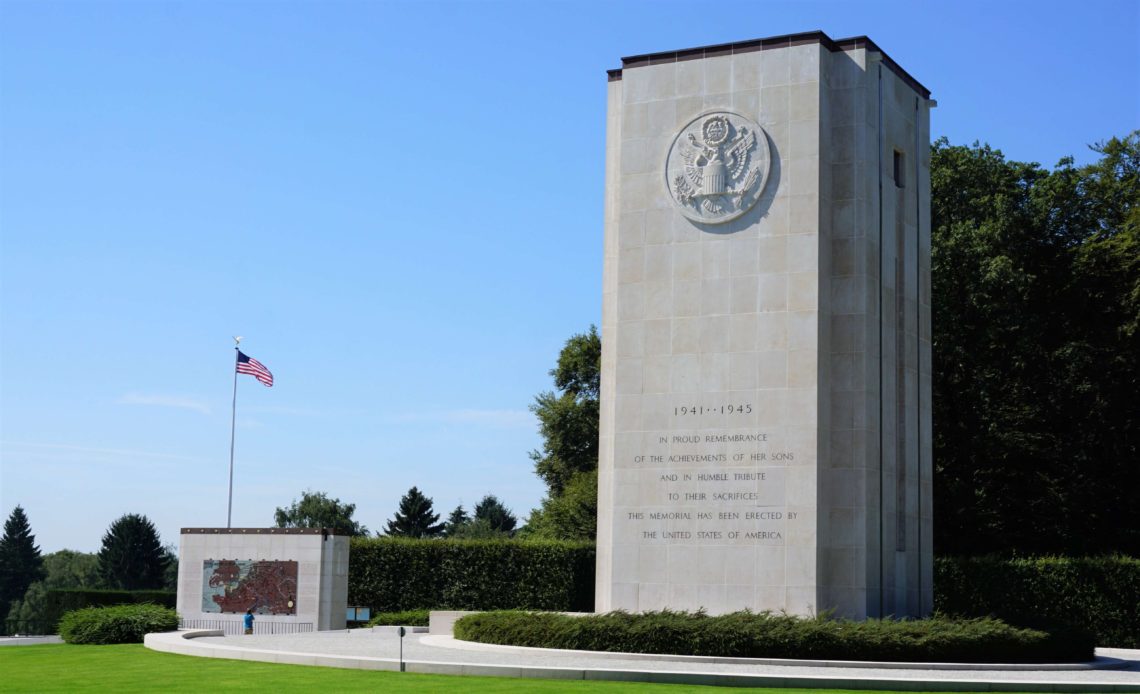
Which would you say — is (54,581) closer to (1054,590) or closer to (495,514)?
(495,514)

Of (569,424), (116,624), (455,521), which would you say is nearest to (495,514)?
(455,521)

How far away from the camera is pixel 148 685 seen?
24156 millimetres

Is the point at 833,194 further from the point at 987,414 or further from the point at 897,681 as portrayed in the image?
the point at 987,414

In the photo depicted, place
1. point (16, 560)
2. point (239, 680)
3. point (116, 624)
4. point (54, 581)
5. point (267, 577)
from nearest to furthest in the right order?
point (239, 680)
point (116, 624)
point (267, 577)
point (16, 560)
point (54, 581)

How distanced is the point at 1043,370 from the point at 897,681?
30610 millimetres

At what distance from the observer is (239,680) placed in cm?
2453

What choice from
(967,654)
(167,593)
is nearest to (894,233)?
(967,654)

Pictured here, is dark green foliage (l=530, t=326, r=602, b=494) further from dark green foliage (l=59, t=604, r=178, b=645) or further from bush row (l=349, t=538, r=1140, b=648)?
A: dark green foliage (l=59, t=604, r=178, b=645)

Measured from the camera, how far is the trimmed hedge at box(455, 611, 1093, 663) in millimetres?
26953

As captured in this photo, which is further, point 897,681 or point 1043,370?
point 1043,370

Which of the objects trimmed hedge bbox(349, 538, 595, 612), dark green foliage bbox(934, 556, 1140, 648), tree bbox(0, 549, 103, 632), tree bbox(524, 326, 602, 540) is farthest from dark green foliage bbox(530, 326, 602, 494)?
tree bbox(0, 549, 103, 632)

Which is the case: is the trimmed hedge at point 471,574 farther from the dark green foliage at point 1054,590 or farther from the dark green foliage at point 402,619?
the dark green foliage at point 1054,590

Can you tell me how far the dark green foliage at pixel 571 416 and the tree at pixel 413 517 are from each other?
45659 millimetres

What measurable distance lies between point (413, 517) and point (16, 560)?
117 feet
